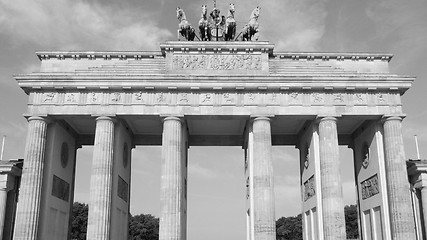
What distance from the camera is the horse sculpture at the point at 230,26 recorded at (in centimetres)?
3741

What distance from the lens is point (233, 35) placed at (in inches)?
1485

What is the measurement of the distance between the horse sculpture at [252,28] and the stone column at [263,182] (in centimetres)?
801

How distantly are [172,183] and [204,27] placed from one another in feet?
46.1

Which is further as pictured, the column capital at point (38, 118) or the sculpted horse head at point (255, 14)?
the sculpted horse head at point (255, 14)

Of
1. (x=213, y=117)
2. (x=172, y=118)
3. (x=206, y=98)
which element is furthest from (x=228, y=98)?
(x=172, y=118)

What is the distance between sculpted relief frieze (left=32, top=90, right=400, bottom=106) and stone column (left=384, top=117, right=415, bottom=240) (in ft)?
7.74

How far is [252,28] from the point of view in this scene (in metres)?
37.2

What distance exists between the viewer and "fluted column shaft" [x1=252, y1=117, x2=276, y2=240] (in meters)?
31.3

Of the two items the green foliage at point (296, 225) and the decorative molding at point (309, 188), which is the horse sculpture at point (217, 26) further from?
the green foliage at point (296, 225)

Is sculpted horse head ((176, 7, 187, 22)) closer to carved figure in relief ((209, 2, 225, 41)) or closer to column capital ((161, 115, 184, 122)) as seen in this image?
carved figure in relief ((209, 2, 225, 41))

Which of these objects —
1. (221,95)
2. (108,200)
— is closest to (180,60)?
(221,95)

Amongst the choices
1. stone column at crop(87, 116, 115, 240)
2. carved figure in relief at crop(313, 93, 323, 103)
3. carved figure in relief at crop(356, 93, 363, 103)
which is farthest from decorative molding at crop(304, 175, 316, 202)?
stone column at crop(87, 116, 115, 240)

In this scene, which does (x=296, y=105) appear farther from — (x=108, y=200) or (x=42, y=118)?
(x=42, y=118)

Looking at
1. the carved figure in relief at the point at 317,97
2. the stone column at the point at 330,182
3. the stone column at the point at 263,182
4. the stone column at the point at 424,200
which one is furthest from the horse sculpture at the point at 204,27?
the stone column at the point at 424,200
